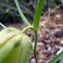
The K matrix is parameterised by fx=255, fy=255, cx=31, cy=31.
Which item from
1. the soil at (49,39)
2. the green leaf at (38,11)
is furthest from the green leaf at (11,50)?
the soil at (49,39)

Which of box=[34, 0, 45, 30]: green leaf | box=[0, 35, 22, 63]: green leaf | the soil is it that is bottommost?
the soil

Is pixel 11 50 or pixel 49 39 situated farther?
pixel 49 39

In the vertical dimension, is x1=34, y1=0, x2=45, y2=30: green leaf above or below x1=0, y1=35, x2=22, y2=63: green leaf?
above

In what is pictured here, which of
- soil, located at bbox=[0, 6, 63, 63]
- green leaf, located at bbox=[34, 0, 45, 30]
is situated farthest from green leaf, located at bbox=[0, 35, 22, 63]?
soil, located at bbox=[0, 6, 63, 63]

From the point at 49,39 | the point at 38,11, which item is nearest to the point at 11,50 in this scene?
the point at 38,11

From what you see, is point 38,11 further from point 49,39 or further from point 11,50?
point 49,39

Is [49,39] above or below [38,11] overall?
below

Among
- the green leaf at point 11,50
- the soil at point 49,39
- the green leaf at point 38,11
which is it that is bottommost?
the soil at point 49,39

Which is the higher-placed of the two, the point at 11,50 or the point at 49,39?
the point at 11,50

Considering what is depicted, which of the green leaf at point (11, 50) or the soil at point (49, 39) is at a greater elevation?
the green leaf at point (11, 50)

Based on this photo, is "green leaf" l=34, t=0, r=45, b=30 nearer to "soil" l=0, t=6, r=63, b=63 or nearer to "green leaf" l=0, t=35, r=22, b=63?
"green leaf" l=0, t=35, r=22, b=63

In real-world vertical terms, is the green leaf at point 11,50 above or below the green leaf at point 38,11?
below

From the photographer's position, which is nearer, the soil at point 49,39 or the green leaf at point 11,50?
the green leaf at point 11,50

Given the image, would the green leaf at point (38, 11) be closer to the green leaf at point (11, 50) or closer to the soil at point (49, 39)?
the green leaf at point (11, 50)
